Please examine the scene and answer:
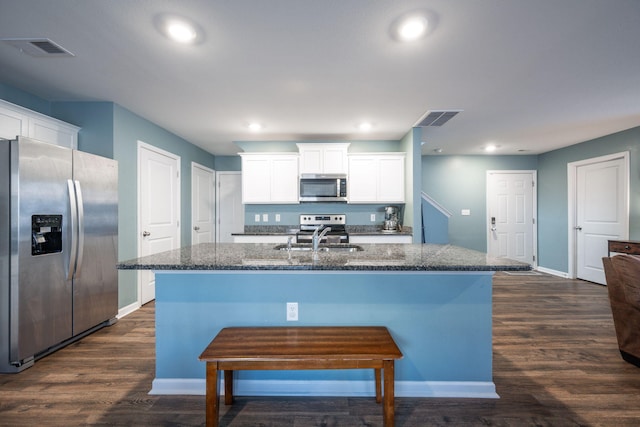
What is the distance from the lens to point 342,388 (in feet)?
6.05

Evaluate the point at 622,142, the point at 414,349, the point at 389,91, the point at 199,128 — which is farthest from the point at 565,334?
the point at 199,128

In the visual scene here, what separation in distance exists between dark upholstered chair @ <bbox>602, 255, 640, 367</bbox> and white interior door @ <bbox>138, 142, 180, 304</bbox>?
4.23 m

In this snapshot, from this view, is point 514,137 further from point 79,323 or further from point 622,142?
point 79,323

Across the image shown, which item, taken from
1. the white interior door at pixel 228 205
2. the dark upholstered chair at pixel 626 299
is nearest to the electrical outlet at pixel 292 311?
the dark upholstered chair at pixel 626 299

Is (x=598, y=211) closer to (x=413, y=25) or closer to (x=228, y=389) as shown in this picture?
(x=413, y=25)

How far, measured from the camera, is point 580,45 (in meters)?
2.10

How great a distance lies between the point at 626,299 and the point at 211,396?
2866mm

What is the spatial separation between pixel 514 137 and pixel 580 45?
9.06 feet

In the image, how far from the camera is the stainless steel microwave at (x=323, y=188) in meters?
4.42

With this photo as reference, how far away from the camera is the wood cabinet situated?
14.8 ft

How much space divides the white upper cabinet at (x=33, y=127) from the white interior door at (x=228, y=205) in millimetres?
2828

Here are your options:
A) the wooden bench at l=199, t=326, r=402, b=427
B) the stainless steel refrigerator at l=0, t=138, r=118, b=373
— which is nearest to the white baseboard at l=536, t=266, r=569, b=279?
the wooden bench at l=199, t=326, r=402, b=427

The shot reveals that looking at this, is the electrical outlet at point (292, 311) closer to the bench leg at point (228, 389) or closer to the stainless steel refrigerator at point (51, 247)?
the bench leg at point (228, 389)

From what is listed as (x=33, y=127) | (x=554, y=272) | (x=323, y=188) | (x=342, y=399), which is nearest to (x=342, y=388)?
(x=342, y=399)
